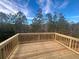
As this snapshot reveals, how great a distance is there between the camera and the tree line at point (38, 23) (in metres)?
6.35

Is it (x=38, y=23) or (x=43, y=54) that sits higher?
(x=38, y=23)

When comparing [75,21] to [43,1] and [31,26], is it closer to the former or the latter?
[43,1]

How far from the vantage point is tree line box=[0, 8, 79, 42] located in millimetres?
6348

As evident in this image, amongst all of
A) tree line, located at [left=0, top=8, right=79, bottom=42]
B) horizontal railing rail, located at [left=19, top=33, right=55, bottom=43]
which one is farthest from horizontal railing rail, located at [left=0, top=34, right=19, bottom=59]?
tree line, located at [left=0, top=8, right=79, bottom=42]

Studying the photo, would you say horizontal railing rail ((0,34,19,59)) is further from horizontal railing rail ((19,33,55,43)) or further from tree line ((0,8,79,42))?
tree line ((0,8,79,42))

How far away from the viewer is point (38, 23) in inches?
262

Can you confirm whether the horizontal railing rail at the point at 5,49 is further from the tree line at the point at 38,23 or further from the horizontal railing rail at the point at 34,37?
the tree line at the point at 38,23

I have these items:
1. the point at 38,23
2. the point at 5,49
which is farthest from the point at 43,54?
the point at 38,23

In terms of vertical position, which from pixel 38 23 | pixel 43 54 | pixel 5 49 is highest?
pixel 38 23

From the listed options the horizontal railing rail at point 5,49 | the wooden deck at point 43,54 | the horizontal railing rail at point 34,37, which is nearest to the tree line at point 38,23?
the horizontal railing rail at point 34,37

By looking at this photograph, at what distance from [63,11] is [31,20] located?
2644 millimetres

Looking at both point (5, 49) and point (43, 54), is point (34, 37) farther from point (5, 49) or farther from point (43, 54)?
point (5, 49)

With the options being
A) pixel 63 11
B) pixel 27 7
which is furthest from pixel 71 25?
pixel 27 7

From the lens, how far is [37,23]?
6.65 meters
